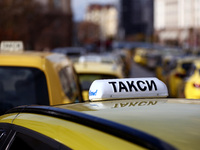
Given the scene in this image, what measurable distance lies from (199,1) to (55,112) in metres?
140

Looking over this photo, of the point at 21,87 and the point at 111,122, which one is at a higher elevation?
the point at 111,122

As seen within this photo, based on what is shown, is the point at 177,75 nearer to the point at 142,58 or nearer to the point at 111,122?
the point at 111,122

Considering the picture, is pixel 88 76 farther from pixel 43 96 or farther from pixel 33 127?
pixel 33 127

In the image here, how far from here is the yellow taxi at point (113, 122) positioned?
216 cm

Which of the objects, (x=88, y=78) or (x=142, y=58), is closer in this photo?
(x=88, y=78)

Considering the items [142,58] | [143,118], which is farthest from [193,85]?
[142,58]

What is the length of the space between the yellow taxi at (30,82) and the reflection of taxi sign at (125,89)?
1.63 metres

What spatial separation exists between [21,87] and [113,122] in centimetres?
291

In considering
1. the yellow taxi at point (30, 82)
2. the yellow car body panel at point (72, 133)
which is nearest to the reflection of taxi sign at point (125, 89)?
the yellow car body panel at point (72, 133)

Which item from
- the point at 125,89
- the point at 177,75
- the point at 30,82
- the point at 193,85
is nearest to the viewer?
the point at 125,89

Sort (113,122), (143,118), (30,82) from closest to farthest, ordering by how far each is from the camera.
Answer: (113,122)
(143,118)
(30,82)

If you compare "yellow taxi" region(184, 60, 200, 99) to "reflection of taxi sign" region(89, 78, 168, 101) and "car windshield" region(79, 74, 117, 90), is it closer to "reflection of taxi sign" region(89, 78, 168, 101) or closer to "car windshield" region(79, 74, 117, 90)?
"car windshield" region(79, 74, 117, 90)

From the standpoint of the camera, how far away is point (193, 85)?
12234 mm

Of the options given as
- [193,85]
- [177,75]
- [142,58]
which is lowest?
[142,58]
